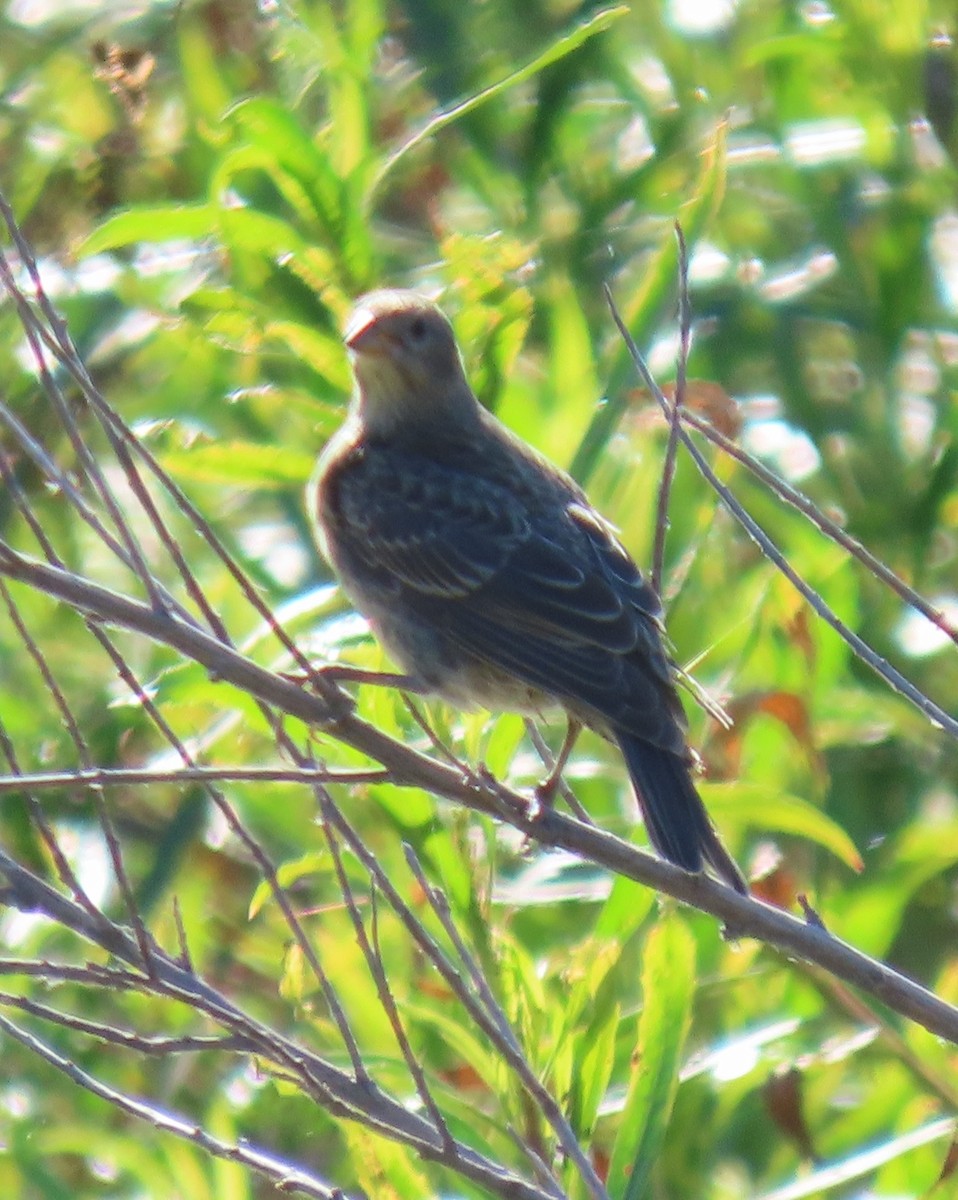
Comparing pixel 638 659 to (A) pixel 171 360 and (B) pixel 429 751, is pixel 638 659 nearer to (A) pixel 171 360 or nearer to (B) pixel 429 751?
(B) pixel 429 751

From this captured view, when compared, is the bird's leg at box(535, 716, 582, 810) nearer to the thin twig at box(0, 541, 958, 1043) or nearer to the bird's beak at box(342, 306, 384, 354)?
the thin twig at box(0, 541, 958, 1043)

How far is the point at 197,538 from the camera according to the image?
502 cm

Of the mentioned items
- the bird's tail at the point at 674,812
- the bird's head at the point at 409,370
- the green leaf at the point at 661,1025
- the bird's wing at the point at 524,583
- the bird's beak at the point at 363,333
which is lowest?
the green leaf at the point at 661,1025

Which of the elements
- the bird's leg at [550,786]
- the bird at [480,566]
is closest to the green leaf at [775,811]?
the bird at [480,566]

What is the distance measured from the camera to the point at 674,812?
3.51 m

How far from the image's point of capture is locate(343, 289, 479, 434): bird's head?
14.3 ft

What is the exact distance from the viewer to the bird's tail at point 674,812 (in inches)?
131

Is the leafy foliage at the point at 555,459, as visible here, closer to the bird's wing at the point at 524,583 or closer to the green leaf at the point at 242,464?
the green leaf at the point at 242,464

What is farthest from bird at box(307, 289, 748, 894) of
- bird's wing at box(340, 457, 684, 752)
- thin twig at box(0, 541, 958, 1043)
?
thin twig at box(0, 541, 958, 1043)

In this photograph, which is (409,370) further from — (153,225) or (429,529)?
(153,225)

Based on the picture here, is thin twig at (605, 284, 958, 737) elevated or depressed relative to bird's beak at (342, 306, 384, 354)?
depressed

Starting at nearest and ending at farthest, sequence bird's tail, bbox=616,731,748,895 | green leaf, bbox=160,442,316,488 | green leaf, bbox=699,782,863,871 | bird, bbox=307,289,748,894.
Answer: bird's tail, bbox=616,731,748,895, green leaf, bbox=699,782,863,871, bird, bbox=307,289,748,894, green leaf, bbox=160,442,316,488

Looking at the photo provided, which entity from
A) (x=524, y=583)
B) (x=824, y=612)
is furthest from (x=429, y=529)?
(x=824, y=612)

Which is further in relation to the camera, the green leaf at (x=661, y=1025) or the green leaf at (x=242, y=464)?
the green leaf at (x=242, y=464)
